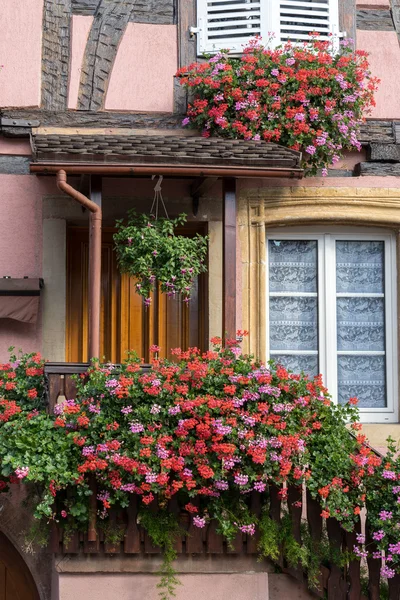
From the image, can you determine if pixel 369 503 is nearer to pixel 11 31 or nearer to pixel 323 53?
pixel 323 53

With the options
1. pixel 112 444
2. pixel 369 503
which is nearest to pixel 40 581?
pixel 112 444

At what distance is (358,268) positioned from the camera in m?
8.59

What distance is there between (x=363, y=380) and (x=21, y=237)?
9.82 ft

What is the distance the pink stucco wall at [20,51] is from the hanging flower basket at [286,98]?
3.97 feet

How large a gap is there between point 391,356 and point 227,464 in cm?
239

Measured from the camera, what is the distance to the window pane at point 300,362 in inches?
334

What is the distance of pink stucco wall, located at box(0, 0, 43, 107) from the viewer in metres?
8.35

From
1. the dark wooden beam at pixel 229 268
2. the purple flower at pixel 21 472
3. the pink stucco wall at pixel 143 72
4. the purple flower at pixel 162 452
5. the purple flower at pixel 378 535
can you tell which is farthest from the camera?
the pink stucco wall at pixel 143 72

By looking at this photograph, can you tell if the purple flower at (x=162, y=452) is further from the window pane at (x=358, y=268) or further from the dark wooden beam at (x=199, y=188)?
the window pane at (x=358, y=268)

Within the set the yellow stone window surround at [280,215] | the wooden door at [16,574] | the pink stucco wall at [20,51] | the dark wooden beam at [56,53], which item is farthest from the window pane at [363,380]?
the pink stucco wall at [20,51]

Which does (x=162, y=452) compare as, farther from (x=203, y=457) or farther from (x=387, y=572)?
(x=387, y=572)

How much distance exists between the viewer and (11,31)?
844cm

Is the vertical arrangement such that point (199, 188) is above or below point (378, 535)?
above

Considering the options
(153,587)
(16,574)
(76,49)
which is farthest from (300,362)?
(76,49)
